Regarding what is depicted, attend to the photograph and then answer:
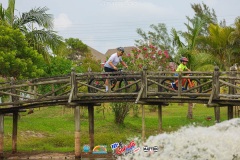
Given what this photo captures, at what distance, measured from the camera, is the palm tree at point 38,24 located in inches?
1222

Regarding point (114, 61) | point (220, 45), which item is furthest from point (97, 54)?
point (114, 61)

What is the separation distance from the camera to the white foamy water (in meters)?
14.8

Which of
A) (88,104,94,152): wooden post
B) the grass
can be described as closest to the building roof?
the grass

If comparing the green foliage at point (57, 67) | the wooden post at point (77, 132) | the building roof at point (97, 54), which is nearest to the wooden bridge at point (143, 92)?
the wooden post at point (77, 132)

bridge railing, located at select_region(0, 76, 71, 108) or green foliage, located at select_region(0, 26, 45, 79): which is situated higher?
green foliage, located at select_region(0, 26, 45, 79)

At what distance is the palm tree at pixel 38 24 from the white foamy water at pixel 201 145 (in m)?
15.1

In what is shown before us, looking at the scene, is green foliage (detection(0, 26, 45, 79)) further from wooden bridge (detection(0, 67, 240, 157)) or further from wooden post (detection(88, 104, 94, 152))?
wooden post (detection(88, 104, 94, 152))

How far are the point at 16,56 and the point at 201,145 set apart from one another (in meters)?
16.8

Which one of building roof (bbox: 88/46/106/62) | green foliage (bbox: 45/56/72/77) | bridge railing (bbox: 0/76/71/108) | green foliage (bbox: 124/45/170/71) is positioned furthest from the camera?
building roof (bbox: 88/46/106/62)

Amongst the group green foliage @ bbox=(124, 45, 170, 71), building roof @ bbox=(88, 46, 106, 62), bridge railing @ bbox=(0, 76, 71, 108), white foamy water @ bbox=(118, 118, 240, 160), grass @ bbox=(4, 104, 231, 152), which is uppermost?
building roof @ bbox=(88, 46, 106, 62)

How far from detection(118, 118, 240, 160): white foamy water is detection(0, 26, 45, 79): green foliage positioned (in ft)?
44.8

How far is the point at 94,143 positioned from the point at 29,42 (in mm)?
7806

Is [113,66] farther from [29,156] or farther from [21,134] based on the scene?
[21,134]

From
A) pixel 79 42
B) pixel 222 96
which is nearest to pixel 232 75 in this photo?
pixel 222 96
